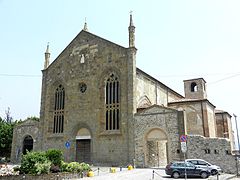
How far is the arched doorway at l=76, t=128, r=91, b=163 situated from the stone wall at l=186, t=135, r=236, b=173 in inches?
479

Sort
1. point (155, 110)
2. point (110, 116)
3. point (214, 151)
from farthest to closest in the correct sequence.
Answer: point (110, 116), point (155, 110), point (214, 151)

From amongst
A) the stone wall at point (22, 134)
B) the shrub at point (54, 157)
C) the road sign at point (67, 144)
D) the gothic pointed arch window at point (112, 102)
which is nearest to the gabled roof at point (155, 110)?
the gothic pointed arch window at point (112, 102)

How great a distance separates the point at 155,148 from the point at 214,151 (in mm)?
7519

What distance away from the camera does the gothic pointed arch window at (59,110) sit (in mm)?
33281

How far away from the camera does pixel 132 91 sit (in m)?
28.2

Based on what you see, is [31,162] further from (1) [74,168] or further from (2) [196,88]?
(2) [196,88]

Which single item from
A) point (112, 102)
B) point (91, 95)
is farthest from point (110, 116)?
point (91, 95)

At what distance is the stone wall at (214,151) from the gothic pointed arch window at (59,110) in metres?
17.1

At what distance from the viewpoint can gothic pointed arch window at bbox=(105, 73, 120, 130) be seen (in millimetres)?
29203

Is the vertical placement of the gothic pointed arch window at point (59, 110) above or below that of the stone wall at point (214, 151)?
above

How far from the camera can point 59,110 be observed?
111 ft

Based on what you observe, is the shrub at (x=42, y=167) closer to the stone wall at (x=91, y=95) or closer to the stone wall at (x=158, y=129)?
the stone wall at (x=91, y=95)

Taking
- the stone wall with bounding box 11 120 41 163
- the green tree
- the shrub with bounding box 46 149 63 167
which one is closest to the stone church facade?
the stone wall with bounding box 11 120 41 163

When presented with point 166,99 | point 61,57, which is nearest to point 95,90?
point 61,57
